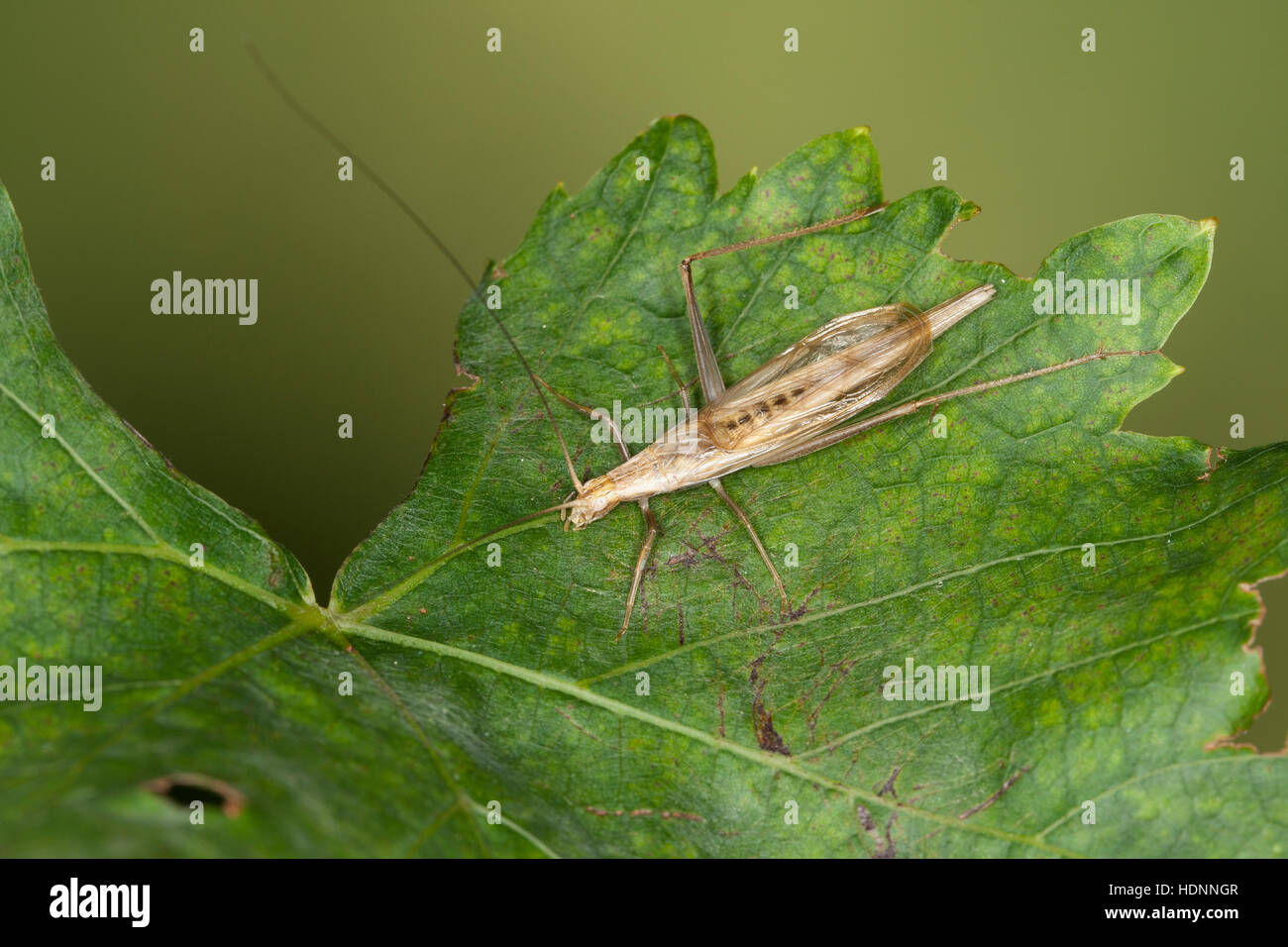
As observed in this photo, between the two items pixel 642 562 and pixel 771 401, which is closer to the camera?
pixel 642 562

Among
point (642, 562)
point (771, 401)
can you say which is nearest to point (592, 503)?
point (642, 562)

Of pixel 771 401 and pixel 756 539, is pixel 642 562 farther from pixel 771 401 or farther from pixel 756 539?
pixel 771 401

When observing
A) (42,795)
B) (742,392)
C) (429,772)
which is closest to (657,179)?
(742,392)

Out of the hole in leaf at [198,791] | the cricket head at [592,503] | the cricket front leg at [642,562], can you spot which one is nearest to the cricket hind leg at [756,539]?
the cricket front leg at [642,562]

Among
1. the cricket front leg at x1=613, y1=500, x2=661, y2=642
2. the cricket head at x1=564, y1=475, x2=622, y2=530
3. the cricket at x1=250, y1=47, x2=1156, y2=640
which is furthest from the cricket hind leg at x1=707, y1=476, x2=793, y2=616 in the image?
the cricket head at x1=564, y1=475, x2=622, y2=530

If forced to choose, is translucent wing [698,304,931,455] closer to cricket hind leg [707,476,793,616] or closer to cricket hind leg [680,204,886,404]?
cricket hind leg [680,204,886,404]

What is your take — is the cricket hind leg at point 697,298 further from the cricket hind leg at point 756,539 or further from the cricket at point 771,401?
the cricket hind leg at point 756,539
